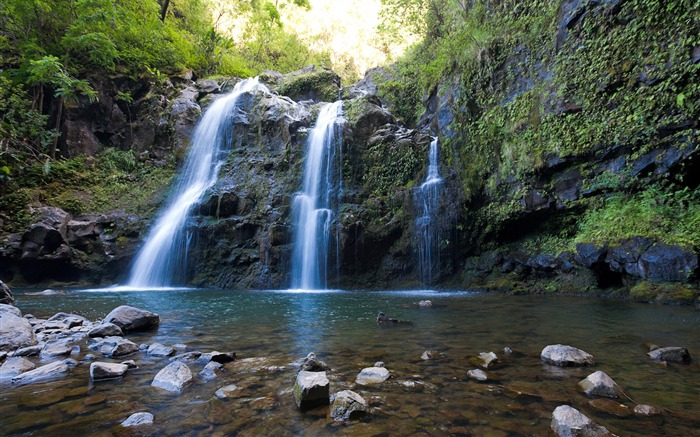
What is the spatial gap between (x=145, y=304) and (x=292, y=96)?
16973 millimetres

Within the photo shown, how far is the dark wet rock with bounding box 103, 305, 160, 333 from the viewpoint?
16.9 ft

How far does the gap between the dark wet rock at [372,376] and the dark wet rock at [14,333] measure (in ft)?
13.5

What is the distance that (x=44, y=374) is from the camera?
317 centimetres

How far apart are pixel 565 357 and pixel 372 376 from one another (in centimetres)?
200

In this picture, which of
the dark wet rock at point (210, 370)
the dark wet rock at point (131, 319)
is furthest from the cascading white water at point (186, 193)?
the dark wet rock at point (210, 370)

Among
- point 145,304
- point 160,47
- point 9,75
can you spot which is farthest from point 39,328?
point 160,47

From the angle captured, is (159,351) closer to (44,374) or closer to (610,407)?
(44,374)

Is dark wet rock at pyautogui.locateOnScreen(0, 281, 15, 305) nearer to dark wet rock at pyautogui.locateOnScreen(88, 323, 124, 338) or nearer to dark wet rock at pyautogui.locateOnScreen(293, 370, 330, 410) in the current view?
dark wet rock at pyautogui.locateOnScreen(88, 323, 124, 338)

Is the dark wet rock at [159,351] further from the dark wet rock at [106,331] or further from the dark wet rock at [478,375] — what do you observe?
the dark wet rock at [478,375]

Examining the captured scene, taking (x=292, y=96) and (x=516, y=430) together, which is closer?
(x=516, y=430)

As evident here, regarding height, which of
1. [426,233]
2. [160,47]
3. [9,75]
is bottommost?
[426,233]

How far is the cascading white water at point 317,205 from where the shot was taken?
1344 cm

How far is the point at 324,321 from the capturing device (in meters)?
6.27

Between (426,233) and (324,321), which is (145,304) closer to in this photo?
(324,321)
